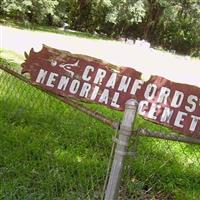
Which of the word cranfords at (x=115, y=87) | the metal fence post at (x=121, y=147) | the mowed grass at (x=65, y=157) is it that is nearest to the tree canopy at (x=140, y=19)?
the mowed grass at (x=65, y=157)

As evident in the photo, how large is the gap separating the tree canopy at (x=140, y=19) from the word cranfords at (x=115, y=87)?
28.8m

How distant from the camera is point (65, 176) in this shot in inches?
155

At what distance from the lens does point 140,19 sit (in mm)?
36594

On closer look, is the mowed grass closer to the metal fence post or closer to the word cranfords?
the word cranfords

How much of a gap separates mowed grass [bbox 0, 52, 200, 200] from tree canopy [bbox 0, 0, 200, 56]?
27051 millimetres

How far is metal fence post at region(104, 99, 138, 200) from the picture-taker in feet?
7.14

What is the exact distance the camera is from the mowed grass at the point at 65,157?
3.76 m

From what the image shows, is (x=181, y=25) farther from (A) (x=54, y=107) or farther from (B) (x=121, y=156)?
(B) (x=121, y=156)

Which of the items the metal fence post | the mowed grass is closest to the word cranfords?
the metal fence post

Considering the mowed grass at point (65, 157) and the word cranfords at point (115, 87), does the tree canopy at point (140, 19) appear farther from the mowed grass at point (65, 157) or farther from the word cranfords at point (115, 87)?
the word cranfords at point (115, 87)

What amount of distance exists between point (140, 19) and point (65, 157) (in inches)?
1293

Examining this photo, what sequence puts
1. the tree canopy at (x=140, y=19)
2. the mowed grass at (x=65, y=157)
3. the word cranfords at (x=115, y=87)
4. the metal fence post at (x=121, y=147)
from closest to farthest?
the metal fence post at (x=121, y=147) < the word cranfords at (x=115, y=87) < the mowed grass at (x=65, y=157) < the tree canopy at (x=140, y=19)

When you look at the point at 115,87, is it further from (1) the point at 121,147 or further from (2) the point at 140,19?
(2) the point at 140,19

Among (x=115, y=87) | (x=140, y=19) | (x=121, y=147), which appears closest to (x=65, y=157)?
(x=115, y=87)
